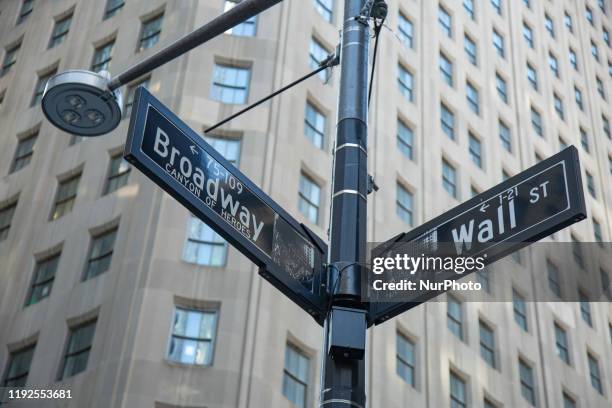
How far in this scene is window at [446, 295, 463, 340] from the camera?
3077 cm

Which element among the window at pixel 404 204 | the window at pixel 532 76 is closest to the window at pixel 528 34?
the window at pixel 532 76

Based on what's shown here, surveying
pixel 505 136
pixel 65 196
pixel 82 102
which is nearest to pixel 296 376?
pixel 65 196

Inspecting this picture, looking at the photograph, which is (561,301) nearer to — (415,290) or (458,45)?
(458,45)

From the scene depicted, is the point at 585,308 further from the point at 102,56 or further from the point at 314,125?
the point at 102,56

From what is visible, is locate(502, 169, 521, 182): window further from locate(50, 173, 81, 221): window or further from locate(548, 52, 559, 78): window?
locate(50, 173, 81, 221): window

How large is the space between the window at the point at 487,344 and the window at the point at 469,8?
A: 16449mm

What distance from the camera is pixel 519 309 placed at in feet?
116

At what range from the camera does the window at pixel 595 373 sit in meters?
37.5

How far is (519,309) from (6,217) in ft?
61.6

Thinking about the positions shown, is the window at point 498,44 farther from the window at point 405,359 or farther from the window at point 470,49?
the window at point 405,359

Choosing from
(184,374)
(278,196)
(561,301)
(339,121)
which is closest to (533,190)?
(339,121)

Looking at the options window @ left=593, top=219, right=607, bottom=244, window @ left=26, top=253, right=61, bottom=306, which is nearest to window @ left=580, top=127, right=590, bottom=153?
window @ left=593, top=219, right=607, bottom=244

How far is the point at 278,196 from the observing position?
85.5ft

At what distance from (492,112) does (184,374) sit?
883 inches
